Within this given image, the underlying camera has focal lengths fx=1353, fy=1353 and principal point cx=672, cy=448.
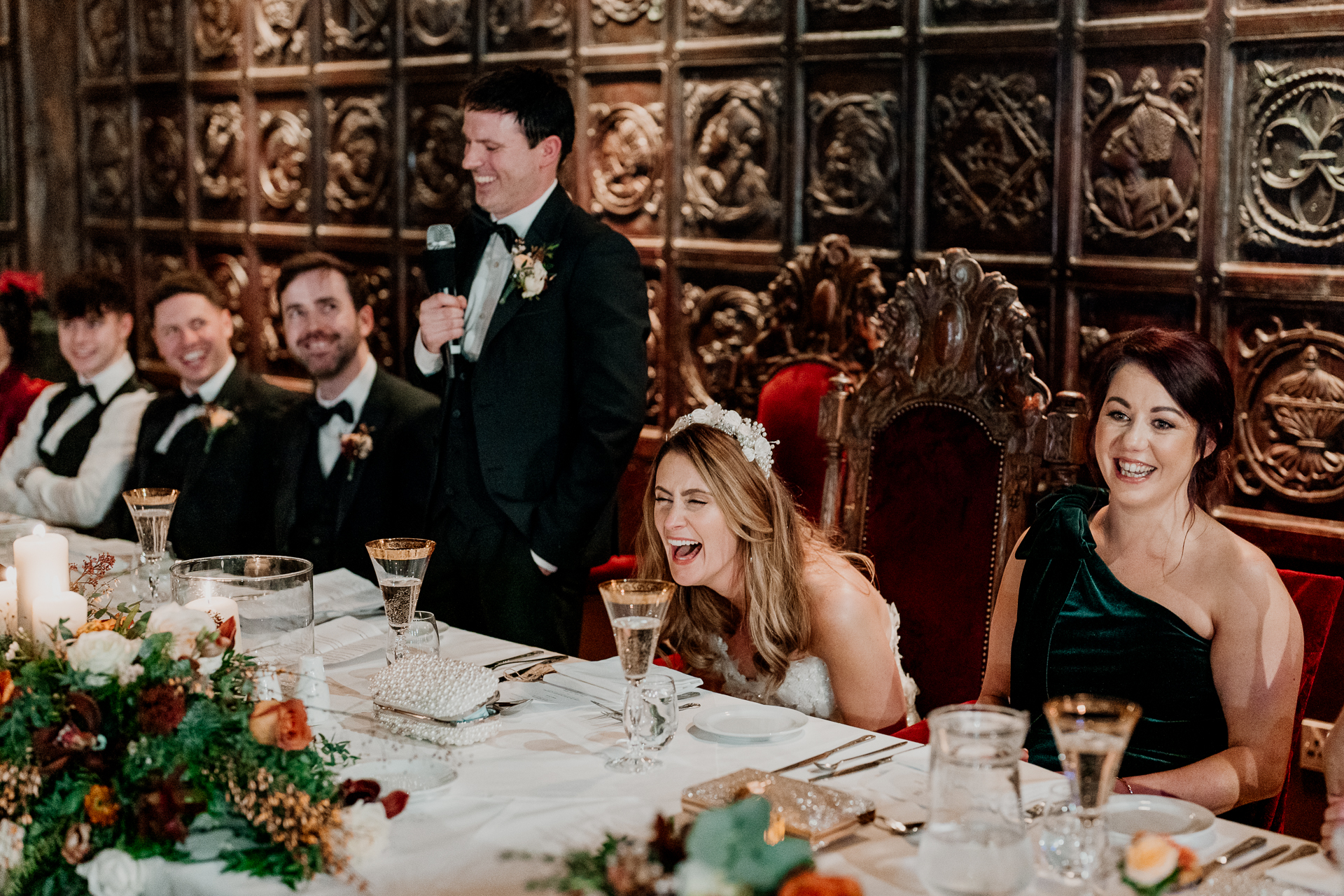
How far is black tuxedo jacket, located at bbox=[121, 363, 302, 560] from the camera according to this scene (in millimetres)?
3871

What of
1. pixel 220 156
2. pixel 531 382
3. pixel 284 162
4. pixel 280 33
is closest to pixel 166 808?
pixel 531 382

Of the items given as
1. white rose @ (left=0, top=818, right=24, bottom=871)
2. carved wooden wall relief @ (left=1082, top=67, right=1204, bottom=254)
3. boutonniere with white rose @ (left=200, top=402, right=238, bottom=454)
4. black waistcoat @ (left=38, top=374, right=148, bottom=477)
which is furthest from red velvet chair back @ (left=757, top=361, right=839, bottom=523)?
black waistcoat @ (left=38, top=374, right=148, bottom=477)

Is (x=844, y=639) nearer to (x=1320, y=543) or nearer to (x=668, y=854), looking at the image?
(x=668, y=854)

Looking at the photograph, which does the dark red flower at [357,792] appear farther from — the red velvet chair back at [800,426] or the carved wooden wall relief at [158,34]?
the carved wooden wall relief at [158,34]

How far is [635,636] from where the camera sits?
1.72 metres

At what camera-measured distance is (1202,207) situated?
3150 millimetres

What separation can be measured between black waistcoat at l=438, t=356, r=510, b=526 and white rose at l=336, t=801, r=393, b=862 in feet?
6.12

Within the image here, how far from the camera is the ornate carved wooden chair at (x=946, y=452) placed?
260cm

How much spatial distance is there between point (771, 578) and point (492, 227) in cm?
136

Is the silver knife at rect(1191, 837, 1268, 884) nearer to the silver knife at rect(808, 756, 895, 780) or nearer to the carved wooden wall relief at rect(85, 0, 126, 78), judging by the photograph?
the silver knife at rect(808, 756, 895, 780)

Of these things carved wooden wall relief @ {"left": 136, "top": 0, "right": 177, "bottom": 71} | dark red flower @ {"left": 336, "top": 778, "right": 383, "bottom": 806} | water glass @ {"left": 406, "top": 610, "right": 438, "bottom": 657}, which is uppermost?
carved wooden wall relief @ {"left": 136, "top": 0, "right": 177, "bottom": 71}

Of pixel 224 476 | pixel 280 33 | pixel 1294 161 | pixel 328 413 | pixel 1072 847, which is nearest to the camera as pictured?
pixel 1072 847

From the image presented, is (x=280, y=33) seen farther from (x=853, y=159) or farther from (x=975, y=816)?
(x=975, y=816)

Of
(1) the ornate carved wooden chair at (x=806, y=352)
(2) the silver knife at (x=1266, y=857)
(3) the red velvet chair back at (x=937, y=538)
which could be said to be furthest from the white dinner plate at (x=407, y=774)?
(1) the ornate carved wooden chair at (x=806, y=352)
